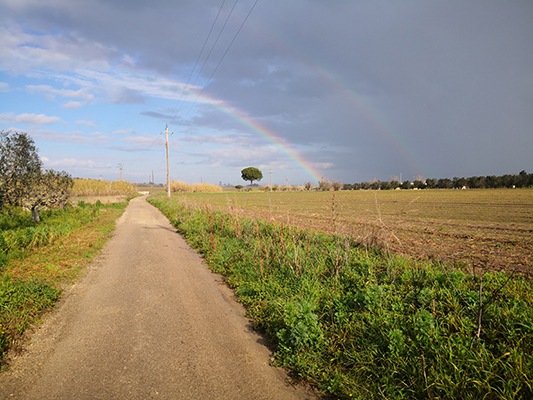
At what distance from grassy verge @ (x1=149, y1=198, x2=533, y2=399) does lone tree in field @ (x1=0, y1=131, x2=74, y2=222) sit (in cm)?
1043

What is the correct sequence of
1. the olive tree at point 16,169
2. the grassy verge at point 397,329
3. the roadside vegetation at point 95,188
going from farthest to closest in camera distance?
the roadside vegetation at point 95,188, the olive tree at point 16,169, the grassy verge at point 397,329

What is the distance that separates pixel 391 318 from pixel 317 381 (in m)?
1.28

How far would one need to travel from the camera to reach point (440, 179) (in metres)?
94.9

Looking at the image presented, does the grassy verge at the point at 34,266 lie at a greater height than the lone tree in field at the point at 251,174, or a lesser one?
lesser

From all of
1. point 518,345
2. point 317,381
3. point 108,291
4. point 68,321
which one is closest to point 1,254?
point 108,291

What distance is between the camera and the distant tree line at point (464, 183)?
72.1m

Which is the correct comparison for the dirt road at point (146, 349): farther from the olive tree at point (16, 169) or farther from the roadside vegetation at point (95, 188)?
the roadside vegetation at point (95, 188)

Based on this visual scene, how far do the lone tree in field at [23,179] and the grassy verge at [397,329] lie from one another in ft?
34.2

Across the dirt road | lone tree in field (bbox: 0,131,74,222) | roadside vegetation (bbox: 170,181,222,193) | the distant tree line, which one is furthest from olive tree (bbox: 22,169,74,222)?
the distant tree line

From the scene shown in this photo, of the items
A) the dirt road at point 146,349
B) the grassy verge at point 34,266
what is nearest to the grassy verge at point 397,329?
the dirt road at point 146,349

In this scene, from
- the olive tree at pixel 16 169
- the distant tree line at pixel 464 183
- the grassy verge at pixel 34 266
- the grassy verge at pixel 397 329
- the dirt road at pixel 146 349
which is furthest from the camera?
the distant tree line at pixel 464 183

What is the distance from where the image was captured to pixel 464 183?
85188mm

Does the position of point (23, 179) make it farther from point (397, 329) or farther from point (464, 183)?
point (464, 183)

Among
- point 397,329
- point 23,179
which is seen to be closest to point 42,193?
point 23,179
